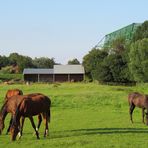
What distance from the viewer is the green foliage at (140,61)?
7100 cm

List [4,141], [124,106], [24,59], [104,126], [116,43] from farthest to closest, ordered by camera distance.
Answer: [24,59] < [116,43] < [124,106] < [104,126] < [4,141]

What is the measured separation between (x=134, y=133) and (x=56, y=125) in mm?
5351

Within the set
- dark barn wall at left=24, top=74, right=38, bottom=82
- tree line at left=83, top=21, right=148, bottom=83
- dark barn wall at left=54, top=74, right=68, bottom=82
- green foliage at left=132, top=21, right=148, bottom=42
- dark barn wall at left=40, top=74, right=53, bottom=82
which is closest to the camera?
tree line at left=83, top=21, right=148, bottom=83

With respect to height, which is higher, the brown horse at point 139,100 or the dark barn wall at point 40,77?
the dark barn wall at point 40,77

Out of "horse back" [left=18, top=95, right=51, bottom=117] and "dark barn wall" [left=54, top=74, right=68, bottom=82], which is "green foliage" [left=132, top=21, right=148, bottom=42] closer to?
"dark barn wall" [left=54, top=74, right=68, bottom=82]

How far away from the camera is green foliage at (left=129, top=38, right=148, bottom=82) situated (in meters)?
71.0

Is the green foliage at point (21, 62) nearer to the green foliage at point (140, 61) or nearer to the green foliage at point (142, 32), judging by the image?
the green foliage at point (142, 32)

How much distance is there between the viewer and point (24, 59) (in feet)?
497

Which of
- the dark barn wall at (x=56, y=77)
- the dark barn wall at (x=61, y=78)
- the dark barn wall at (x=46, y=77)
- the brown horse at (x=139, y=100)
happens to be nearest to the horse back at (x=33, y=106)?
the brown horse at (x=139, y=100)

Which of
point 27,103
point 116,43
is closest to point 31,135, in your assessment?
point 27,103

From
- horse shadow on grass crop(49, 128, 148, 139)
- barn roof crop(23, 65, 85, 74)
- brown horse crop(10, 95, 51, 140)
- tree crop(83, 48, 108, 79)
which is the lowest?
horse shadow on grass crop(49, 128, 148, 139)

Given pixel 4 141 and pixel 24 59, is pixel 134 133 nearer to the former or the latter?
pixel 4 141

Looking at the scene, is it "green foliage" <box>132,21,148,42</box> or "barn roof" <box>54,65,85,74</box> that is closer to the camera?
"green foliage" <box>132,21,148,42</box>

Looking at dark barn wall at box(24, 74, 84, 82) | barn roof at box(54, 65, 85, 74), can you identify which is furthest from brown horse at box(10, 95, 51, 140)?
barn roof at box(54, 65, 85, 74)
